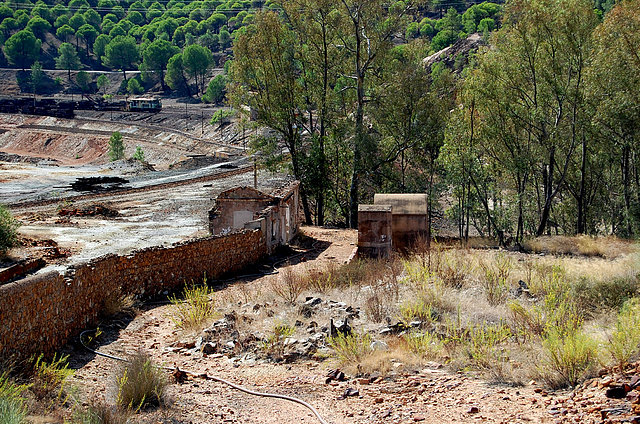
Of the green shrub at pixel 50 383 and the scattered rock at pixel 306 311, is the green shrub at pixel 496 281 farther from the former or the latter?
the green shrub at pixel 50 383

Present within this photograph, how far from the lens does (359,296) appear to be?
1182cm

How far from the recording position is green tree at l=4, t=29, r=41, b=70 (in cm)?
15475

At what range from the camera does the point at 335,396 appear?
780 centimetres

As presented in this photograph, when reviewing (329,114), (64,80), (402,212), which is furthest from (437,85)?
(64,80)

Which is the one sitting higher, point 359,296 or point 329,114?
point 329,114

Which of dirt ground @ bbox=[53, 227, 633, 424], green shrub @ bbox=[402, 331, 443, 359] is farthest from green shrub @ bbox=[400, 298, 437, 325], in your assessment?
dirt ground @ bbox=[53, 227, 633, 424]

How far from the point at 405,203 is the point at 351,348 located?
10.6 m

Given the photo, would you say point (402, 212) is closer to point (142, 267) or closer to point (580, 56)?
point (142, 267)

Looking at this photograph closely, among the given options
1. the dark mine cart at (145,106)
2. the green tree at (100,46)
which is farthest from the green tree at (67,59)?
the dark mine cart at (145,106)

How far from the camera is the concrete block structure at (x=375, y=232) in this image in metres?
17.7

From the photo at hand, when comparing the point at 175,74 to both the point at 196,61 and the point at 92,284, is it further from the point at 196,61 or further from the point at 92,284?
the point at 92,284

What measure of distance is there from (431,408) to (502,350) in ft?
5.69

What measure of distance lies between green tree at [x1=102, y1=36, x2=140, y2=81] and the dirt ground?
159806 mm

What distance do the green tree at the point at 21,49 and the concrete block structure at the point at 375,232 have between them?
161m
